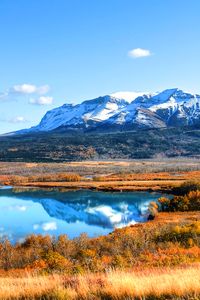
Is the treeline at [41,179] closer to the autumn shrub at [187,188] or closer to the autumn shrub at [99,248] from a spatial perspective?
the autumn shrub at [187,188]

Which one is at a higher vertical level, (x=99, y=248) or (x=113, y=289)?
(x=113, y=289)

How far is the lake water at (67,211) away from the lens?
151 feet

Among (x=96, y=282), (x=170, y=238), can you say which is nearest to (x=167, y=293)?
(x=96, y=282)

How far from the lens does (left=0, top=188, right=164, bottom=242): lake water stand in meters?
46.1

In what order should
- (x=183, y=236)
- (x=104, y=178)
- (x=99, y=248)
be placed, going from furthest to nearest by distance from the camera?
(x=104, y=178), (x=183, y=236), (x=99, y=248)

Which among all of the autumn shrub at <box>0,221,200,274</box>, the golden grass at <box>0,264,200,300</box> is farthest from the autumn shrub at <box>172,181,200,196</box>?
the golden grass at <box>0,264,200,300</box>

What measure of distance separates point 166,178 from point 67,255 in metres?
60.7

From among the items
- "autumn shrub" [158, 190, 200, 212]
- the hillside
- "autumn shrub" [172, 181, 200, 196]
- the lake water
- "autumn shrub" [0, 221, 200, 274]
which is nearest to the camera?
"autumn shrub" [0, 221, 200, 274]

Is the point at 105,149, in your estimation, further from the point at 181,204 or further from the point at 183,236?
the point at 183,236

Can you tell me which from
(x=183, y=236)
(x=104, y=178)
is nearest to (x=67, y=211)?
(x=104, y=178)

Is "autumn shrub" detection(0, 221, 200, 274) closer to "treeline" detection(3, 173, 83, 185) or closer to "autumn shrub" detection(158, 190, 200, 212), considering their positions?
"autumn shrub" detection(158, 190, 200, 212)

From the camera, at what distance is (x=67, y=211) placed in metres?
58.9

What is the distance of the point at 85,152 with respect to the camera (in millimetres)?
171000

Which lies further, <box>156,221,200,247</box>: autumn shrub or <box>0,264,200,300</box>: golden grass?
<box>156,221,200,247</box>: autumn shrub
